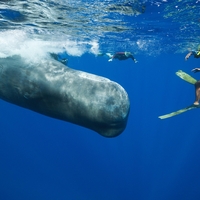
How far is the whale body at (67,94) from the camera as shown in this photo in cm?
387

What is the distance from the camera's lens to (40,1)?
9.94 m

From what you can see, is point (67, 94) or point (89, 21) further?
point (89, 21)

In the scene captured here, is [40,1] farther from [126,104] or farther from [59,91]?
[126,104]

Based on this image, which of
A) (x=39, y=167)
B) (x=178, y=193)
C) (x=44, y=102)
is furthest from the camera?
(x=39, y=167)

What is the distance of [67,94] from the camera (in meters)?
4.28

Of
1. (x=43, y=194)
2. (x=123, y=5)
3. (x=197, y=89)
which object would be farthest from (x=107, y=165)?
(x=197, y=89)

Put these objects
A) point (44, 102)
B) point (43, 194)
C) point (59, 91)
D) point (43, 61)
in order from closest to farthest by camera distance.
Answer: point (59, 91) < point (44, 102) < point (43, 61) < point (43, 194)

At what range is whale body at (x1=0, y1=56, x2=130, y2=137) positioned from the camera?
3.87 metres

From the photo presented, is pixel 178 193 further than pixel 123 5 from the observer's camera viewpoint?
Yes

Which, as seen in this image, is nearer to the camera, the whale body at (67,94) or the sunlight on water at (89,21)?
the whale body at (67,94)

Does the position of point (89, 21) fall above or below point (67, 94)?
below

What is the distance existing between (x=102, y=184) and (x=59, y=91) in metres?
42.3

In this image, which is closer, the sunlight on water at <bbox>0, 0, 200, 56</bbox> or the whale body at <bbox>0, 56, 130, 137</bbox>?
the whale body at <bbox>0, 56, 130, 137</bbox>

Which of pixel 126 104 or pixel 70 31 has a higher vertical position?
pixel 126 104
